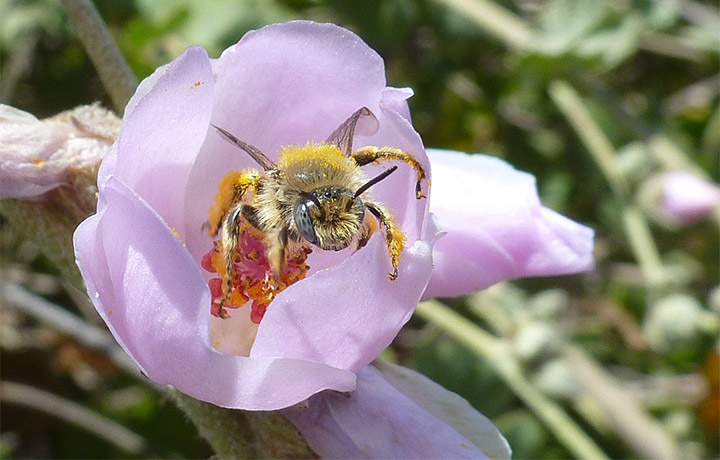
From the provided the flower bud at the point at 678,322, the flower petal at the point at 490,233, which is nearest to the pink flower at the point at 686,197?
the flower bud at the point at 678,322

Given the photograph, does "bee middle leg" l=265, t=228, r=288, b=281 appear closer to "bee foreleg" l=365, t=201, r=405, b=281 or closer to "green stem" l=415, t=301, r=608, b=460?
"bee foreleg" l=365, t=201, r=405, b=281

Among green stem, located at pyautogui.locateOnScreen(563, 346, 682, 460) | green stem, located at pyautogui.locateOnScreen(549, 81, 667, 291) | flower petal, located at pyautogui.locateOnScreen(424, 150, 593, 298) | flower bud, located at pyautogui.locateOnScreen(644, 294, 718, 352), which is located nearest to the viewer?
flower petal, located at pyautogui.locateOnScreen(424, 150, 593, 298)

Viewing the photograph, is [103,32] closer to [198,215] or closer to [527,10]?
[198,215]

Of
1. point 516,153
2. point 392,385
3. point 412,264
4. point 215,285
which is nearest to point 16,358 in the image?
point 516,153

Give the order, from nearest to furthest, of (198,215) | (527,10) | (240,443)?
(240,443) → (198,215) → (527,10)

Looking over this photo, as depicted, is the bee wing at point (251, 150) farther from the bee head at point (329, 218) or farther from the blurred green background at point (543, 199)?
the blurred green background at point (543, 199)

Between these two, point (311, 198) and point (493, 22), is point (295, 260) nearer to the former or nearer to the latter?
point (311, 198)

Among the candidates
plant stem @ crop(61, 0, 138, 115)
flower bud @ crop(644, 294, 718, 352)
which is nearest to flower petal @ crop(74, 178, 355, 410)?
plant stem @ crop(61, 0, 138, 115)
